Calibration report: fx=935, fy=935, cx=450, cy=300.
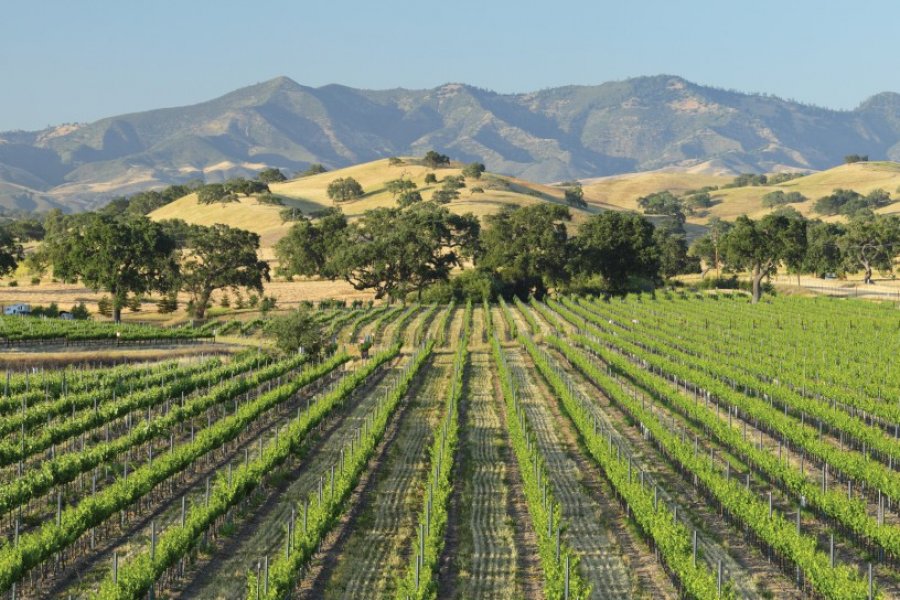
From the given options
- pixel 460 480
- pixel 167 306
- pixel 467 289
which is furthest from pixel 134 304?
pixel 460 480

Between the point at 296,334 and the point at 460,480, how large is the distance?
1328 inches

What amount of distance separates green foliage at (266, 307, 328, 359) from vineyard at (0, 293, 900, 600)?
3.02 metres

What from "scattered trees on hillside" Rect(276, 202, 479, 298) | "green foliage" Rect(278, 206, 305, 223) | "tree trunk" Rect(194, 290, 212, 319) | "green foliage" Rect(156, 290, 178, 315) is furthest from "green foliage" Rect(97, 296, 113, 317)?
"green foliage" Rect(278, 206, 305, 223)

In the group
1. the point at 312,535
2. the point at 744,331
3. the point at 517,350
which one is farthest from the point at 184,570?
the point at 744,331

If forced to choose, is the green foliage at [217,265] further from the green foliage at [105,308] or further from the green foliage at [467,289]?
the green foliage at [467,289]

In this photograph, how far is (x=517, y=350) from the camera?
70875 millimetres

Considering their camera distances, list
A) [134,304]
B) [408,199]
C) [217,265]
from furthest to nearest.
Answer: [408,199] → [134,304] → [217,265]

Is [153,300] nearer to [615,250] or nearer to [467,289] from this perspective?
[467,289]

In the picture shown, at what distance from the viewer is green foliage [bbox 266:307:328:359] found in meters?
64.6

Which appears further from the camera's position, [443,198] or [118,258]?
[443,198]

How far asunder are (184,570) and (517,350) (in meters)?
47.9

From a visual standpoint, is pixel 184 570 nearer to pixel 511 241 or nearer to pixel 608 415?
pixel 608 415

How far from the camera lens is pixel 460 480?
3325 centimetres

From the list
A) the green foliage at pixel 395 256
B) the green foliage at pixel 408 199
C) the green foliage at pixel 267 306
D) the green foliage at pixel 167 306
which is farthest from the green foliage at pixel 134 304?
the green foliage at pixel 408 199
